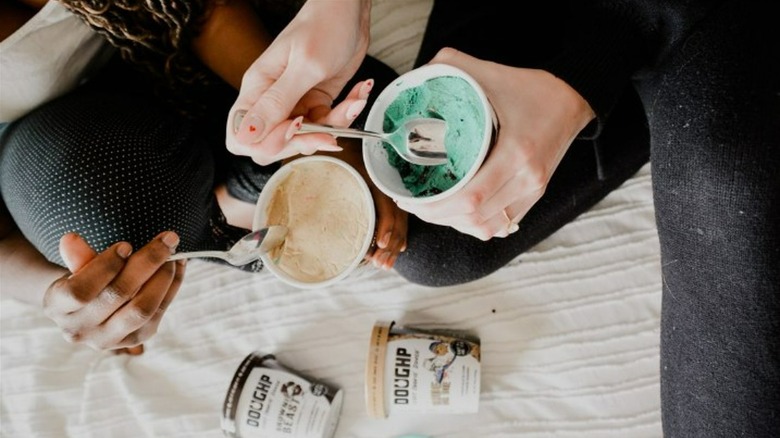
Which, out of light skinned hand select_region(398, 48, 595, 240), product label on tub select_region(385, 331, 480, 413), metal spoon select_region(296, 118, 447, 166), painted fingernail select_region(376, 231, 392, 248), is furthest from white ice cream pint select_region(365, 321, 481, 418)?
metal spoon select_region(296, 118, 447, 166)

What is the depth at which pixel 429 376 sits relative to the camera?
0.88 meters

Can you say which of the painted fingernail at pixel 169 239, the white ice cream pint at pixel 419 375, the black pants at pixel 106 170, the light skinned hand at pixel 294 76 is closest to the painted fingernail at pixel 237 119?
the light skinned hand at pixel 294 76

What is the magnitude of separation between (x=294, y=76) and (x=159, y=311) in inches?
11.6

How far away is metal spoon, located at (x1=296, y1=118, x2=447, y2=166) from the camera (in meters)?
0.55

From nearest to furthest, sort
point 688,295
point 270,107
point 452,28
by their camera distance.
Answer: point 270,107 < point 688,295 < point 452,28

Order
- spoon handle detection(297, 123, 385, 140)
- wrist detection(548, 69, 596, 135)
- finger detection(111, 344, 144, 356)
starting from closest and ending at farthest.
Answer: spoon handle detection(297, 123, 385, 140) < wrist detection(548, 69, 596, 135) < finger detection(111, 344, 144, 356)

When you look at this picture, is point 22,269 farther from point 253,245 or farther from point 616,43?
point 616,43

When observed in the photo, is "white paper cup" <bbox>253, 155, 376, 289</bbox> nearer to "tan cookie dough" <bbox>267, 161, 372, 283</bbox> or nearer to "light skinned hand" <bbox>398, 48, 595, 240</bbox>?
"tan cookie dough" <bbox>267, 161, 372, 283</bbox>

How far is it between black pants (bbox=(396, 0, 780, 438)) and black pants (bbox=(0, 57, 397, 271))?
39cm

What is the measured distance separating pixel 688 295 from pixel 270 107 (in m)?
0.49

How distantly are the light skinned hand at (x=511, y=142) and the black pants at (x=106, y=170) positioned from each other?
0.90 ft

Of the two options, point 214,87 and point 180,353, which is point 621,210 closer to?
point 214,87

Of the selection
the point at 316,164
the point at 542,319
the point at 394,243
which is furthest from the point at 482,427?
the point at 316,164

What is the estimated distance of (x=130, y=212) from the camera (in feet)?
2.34
